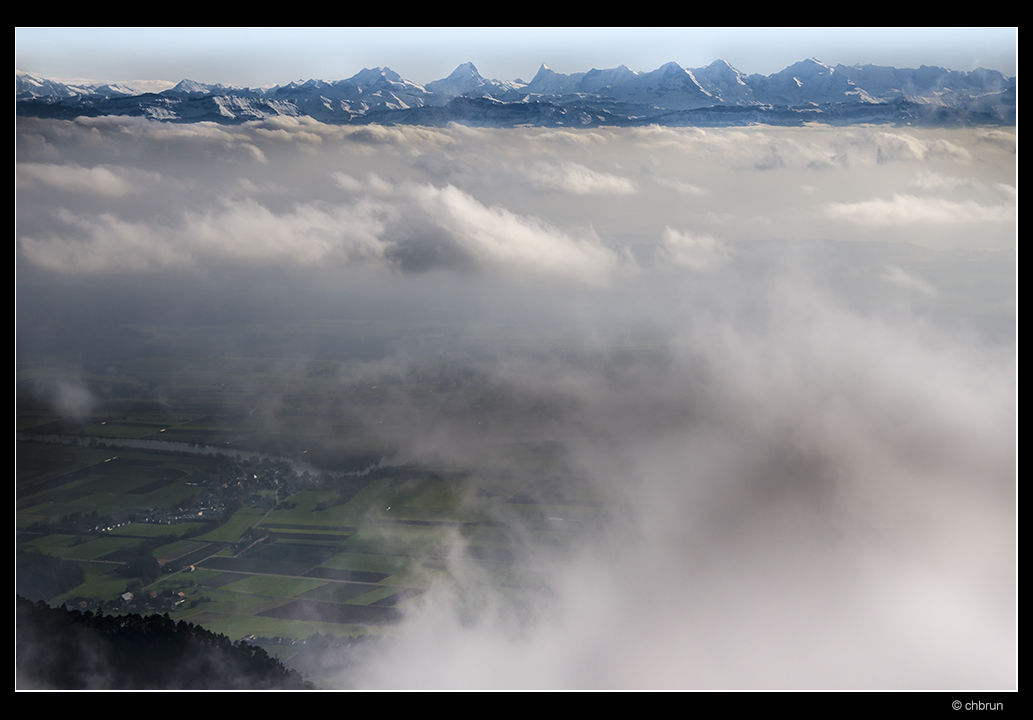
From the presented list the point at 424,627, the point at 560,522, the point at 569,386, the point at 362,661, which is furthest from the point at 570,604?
the point at 569,386

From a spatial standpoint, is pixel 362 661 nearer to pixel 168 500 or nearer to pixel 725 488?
pixel 168 500

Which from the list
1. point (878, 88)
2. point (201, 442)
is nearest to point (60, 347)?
point (201, 442)

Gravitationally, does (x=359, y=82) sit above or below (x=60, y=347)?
above

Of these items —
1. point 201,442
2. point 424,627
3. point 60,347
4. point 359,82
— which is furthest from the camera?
point 201,442

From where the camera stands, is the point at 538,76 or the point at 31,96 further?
the point at 538,76

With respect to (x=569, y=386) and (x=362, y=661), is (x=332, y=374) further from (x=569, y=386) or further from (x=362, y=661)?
(x=362, y=661)

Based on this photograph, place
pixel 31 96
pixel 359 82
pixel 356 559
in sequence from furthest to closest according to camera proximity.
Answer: pixel 356 559 < pixel 359 82 < pixel 31 96

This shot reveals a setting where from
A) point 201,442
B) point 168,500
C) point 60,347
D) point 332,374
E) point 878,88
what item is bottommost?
point 168,500
